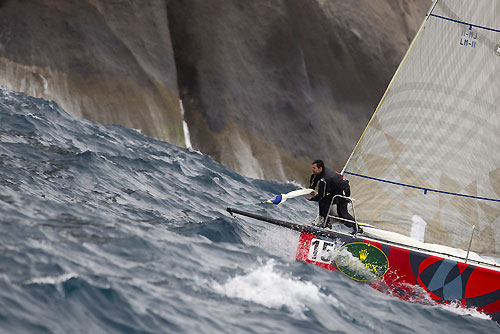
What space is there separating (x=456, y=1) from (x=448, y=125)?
1.77m

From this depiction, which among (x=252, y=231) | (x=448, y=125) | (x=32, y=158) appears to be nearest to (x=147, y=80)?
(x=32, y=158)

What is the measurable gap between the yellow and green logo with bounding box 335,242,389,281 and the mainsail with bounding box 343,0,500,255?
97cm

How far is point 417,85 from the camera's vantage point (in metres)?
9.70

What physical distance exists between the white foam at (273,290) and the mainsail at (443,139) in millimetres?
2580

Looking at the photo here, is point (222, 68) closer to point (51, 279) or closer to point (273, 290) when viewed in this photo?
point (273, 290)

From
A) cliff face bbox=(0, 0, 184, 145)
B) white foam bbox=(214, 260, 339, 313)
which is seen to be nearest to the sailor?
white foam bbox=(214, 260, 339, 313)

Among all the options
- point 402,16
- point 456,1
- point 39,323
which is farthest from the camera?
point 402,16

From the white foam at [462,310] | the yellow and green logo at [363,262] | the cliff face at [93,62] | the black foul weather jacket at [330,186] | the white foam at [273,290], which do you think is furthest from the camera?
the cliff face at [93,62]

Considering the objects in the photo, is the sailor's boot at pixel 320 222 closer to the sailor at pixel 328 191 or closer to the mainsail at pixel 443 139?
the sailor at pixel 328 191

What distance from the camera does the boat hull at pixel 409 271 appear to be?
874 cm

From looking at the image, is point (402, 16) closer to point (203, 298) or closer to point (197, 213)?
point (197, 213)

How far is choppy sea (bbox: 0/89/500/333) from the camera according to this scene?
5586 mm

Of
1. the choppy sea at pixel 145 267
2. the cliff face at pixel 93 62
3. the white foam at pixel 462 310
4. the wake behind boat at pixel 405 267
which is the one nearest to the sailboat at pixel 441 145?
the wake behind boat at pixel 405 267

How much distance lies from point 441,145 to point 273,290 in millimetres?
3934
